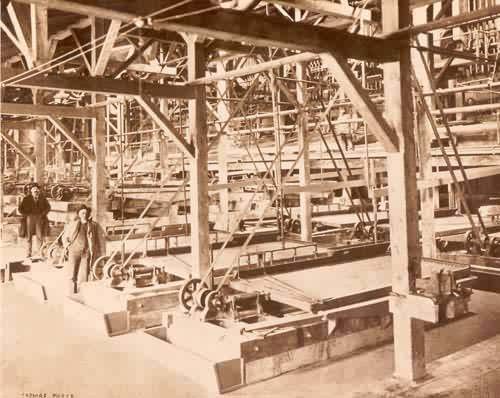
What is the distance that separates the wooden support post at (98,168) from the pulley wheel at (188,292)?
3.41 metres

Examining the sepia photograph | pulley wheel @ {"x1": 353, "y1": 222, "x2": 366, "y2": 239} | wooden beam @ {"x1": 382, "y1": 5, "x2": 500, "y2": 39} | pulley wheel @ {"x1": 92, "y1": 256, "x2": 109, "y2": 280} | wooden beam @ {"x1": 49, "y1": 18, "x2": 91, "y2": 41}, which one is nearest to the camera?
wooden beam @ {"x1": 382, "y1": 5, "x2": 500, "y2": 39}

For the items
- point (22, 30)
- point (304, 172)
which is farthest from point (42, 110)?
point (304, 172)

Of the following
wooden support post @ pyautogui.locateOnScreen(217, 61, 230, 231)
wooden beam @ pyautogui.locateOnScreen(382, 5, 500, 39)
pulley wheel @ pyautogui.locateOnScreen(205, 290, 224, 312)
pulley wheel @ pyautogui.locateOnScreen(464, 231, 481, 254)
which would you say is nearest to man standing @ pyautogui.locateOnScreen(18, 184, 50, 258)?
wooden support post @ pyautogui.locateOnScreen(217, 61, 230, 231)

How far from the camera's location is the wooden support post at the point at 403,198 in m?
5.29

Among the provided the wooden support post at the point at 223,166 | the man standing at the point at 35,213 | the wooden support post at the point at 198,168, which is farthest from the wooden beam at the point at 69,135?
the wooden support post at the point at 198,168

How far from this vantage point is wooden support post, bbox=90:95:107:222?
9.98 m

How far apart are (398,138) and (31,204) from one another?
8.84 metres

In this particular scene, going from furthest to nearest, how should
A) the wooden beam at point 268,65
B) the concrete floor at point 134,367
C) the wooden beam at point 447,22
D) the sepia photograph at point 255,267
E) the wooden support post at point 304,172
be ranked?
1. the wooden support post at point 304,172
2. the wooden beam at point 268,65
3. the concrete floor at point 134,367
4. the sepia photograph at point 255,267
5. the wooden beam at point 447,22

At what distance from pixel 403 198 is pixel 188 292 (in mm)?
3157

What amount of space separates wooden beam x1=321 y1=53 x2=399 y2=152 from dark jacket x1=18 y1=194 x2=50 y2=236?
341 inches

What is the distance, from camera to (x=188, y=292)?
727 centimetres

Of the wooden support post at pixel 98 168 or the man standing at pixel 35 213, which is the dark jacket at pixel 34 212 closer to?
the man standing at pixel 35 213

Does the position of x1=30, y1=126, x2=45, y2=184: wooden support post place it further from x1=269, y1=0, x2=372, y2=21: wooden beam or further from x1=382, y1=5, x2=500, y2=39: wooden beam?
x1=382, y1=5, x2=500, y2=39: wooden beam

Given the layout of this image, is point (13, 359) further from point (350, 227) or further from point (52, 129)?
point (52, 129)
